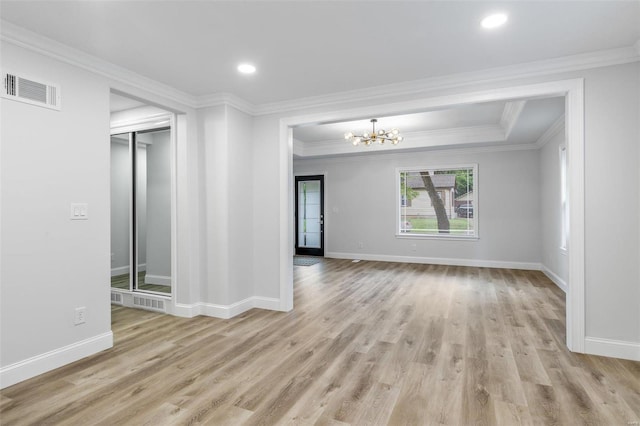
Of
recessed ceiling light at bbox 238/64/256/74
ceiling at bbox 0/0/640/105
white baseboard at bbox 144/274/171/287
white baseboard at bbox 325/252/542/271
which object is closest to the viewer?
ceiling at bbox 0/0/640/105

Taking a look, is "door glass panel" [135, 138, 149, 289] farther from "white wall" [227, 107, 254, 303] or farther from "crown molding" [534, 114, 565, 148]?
"crown molding" [534, 114, 565, 148]

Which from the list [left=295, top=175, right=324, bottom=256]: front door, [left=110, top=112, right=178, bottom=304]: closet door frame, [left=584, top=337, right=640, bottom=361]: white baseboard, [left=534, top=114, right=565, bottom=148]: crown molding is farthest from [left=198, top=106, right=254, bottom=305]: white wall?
[left=295, top=175, right=324, bottom=256]: front door

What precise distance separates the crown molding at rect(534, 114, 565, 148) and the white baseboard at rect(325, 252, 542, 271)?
2.37m

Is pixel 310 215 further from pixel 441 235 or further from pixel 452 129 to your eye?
pixel 452 129

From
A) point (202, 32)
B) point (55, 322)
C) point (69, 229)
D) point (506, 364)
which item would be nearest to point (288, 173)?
point (202, 32)

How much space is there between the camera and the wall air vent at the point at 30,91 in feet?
8.24

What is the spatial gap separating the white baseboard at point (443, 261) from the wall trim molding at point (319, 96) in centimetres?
491

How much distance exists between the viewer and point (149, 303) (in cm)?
437

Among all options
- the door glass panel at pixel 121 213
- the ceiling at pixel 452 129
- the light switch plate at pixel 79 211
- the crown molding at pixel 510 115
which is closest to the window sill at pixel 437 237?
the ceiling at pixel 452 129

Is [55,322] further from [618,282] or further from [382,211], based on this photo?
[382,211]

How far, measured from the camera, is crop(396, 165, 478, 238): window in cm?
761

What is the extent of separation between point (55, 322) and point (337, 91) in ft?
11.1

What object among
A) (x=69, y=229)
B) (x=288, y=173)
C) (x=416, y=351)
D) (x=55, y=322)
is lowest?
(x=416, y=351)

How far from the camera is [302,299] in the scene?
4891mm
